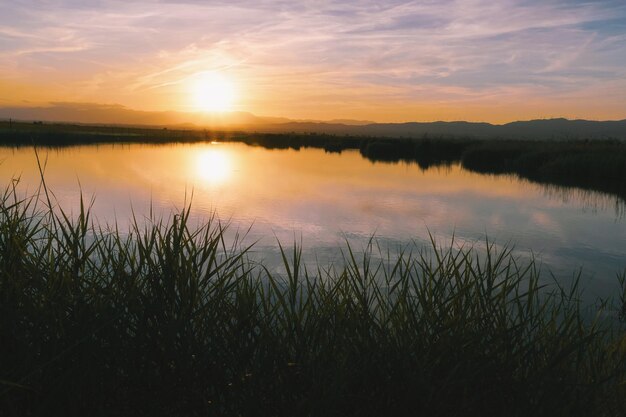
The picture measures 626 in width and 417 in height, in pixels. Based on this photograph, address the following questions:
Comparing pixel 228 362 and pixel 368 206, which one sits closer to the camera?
pixel 228 362

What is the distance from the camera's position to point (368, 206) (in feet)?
46.5

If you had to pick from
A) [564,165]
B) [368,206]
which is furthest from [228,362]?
[564,165]

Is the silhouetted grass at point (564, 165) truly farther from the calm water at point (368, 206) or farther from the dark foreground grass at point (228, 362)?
the dark foreground grass at point (228, 362)

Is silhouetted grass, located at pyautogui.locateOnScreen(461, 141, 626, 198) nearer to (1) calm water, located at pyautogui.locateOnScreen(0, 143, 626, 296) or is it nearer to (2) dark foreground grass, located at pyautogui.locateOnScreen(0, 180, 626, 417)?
(1) calm water, located at pyautogui.locateOnScreen(0, 143, 626, 296)

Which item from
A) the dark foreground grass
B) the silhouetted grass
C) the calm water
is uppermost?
the silhouetted grass

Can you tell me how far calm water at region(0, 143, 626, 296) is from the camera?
9.34 metres

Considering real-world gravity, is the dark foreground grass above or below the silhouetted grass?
below

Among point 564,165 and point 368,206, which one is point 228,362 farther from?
point 564,165

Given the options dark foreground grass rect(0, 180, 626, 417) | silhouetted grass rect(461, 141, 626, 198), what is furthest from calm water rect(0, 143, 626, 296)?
dark foreground grass rect(0, 180, 626, 417)

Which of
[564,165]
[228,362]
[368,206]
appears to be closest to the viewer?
[228,362]

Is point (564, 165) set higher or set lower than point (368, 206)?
higher

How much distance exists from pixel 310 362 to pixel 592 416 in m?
1.52

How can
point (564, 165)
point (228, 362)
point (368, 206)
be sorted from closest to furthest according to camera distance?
point (228, 362) < point (368, 206) < point (564, 165)

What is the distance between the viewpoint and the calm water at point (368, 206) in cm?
934
